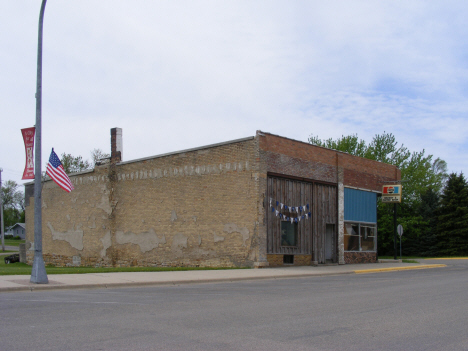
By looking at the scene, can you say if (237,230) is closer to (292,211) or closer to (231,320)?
(292,211)

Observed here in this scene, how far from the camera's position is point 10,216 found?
376 feet

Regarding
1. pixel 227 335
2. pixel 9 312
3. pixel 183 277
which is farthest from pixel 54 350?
pixel 183 277

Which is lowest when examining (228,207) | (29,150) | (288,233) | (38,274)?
(38,274)

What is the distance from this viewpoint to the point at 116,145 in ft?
104

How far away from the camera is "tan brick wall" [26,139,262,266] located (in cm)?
2331

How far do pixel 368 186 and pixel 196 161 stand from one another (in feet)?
39.1

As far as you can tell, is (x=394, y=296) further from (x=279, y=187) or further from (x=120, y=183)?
(x=120, y=183)

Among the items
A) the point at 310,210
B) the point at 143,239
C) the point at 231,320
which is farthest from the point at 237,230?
the point at 231,320

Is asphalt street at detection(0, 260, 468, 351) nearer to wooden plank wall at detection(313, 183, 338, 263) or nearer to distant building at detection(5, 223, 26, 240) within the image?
wooden plank wall at detection(313, 183, 338, 263)

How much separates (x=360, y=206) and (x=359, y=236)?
73.3 inches

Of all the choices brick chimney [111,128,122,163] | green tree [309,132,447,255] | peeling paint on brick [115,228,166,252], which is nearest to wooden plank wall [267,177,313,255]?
peeling paint on brick [115,228,166,252]

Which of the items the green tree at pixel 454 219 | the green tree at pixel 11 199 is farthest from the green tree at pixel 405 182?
the green tree at pixel 11 199

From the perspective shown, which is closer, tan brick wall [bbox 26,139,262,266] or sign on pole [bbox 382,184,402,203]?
tan brick wall [bbox 26,139,262,266]

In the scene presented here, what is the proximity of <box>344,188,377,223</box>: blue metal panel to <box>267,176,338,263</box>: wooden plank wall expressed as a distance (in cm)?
150
